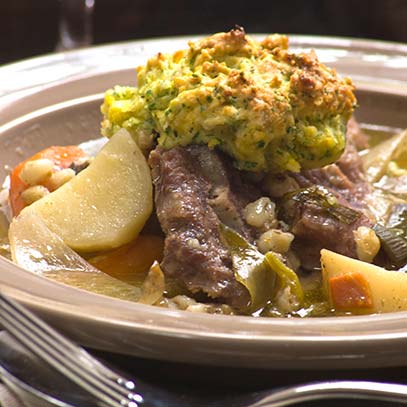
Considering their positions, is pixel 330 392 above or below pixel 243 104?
below

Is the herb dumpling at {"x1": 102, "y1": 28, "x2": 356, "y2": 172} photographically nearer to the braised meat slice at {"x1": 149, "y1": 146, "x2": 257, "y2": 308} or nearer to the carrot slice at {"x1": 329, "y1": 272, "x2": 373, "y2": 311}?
the braised meat slice at {"x1": 149, "y1": 146, "x2": 257, "y2": 308}

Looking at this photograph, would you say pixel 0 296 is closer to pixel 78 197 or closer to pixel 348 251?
pixel 78 197

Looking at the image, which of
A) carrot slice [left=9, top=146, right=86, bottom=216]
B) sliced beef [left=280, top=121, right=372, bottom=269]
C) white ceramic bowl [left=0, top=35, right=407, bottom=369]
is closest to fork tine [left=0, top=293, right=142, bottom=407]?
white ceramic bowl [left=0, top=35, right=407, bottom=369]

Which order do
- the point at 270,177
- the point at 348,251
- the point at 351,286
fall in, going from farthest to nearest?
the point at 270,177
the point at 348,251
the point at 351,286

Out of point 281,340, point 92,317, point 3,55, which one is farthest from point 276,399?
point 3,55

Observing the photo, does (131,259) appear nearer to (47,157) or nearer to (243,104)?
(243,104)

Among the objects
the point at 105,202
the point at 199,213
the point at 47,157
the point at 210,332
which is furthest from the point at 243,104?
the point at 47,157
